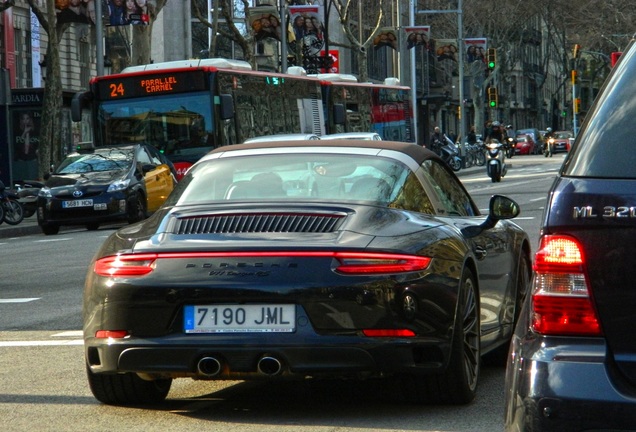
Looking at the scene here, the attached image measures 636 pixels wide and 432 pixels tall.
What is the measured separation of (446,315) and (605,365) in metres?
2.73

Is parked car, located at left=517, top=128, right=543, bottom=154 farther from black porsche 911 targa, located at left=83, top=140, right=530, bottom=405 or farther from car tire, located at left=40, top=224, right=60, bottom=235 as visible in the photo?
black porsche 911 targa, located at left=83, top=140, right=530, bottom=405

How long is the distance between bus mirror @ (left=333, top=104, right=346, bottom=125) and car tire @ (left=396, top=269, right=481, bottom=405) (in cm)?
3284

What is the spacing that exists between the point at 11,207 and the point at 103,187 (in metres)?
3.30

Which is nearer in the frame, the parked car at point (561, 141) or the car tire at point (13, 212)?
the car tire at point (13, 212)

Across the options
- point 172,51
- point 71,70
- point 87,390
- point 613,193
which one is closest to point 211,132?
point 87,390

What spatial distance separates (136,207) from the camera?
90.7 feet

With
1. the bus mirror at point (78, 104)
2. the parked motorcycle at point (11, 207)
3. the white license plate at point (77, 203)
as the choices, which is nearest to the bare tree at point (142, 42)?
the parked motorcycle at point (11, 207)

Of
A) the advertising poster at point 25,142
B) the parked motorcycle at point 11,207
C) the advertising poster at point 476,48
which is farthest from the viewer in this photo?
the advertising poster at point 476,48

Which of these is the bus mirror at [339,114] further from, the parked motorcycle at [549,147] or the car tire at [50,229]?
the parked motorcycle at [549,147]

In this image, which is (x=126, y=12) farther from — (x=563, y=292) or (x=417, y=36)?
(x=563, y=292)

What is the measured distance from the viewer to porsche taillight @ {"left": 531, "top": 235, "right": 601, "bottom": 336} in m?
4.11

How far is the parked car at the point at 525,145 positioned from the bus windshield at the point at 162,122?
223 feet

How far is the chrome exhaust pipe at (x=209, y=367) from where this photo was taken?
6.61 meters

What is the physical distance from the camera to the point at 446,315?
676 centimetres
